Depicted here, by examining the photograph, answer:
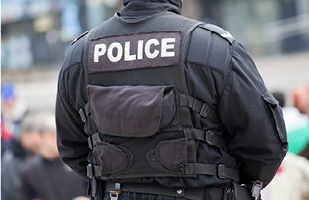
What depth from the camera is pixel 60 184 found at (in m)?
4.24

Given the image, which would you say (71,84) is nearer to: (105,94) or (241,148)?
(105,94)

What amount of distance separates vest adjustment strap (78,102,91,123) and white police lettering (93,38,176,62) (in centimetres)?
24

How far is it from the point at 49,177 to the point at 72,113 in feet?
6.88

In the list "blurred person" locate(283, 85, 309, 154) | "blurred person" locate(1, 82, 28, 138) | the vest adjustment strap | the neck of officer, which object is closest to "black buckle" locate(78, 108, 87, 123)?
the vest adjustment strap

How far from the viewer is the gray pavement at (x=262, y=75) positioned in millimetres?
10938

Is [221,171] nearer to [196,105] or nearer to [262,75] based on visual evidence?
[196,105]

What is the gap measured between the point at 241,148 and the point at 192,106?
338mm

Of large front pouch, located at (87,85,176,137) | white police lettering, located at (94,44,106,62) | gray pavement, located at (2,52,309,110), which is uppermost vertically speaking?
white police lettering, located at (94,44,106,62)

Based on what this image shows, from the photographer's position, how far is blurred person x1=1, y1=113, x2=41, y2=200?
4.63 meters

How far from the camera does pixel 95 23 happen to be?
13023 mm

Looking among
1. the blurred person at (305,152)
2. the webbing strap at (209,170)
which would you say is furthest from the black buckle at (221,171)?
the blurred person at (305,152)

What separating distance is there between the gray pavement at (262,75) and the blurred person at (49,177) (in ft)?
20.8

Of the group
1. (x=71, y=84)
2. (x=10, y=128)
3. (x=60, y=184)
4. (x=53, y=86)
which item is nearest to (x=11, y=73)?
(x=53, y=86)

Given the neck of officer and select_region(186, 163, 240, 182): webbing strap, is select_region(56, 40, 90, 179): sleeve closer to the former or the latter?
the neck of officer
